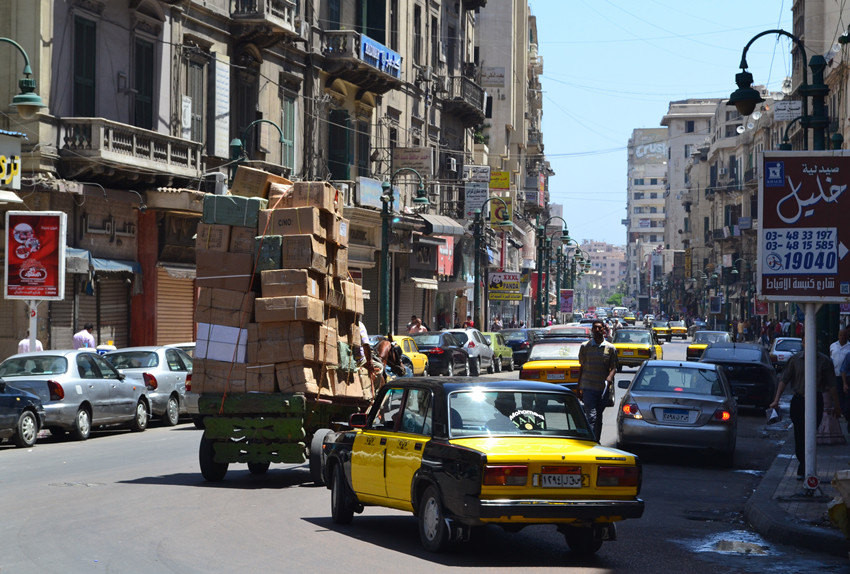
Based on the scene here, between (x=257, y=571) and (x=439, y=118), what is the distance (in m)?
50.8

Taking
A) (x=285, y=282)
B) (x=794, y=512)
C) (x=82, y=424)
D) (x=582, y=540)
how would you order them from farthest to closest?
(x=82, y=424)
(x=285, y=282)
(x=794, y=512)
(x=582, y=540)

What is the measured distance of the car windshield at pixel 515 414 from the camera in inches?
397

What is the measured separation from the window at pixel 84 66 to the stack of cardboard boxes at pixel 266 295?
598 inches

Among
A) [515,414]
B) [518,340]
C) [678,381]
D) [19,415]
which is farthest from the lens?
[518,340]

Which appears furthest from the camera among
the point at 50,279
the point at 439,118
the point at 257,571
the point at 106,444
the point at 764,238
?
the point at 439,118

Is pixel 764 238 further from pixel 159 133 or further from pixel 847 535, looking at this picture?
pixel 159 133

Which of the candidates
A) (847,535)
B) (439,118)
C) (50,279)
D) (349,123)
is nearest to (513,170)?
(439,118)

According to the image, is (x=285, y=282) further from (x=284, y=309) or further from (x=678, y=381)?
(x=678, y=381)

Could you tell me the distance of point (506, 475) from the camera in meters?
9.30

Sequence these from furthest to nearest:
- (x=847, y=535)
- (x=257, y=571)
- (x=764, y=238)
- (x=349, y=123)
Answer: (x=349, y=123) → (x=764, y=238) → (x=847, y=535) → (x=257, y=571)

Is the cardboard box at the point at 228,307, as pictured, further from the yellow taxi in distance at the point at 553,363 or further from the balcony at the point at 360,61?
the balcony at the point at 360,61

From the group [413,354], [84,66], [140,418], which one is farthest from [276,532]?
[413,354]

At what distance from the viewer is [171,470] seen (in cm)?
1642

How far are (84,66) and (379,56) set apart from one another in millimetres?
17040
